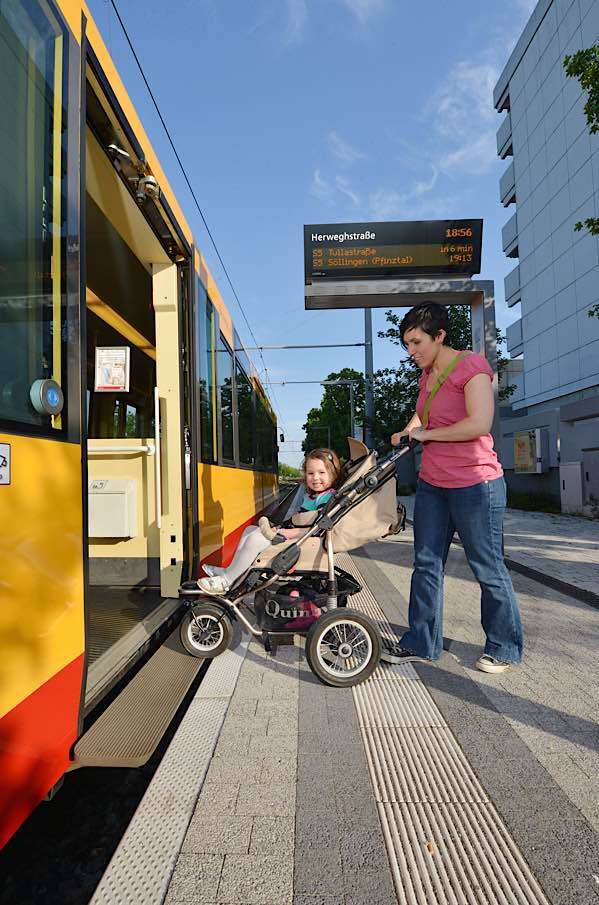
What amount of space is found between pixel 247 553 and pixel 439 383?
5.01 feet

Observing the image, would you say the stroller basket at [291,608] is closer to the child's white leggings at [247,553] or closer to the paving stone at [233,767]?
the child's white leggings at [247,553]

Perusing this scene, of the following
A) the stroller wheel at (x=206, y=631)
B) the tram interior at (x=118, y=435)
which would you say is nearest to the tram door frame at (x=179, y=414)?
the tram interior at (x=118, y=435)

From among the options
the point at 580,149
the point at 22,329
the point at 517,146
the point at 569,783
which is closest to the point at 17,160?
the point at 22,329

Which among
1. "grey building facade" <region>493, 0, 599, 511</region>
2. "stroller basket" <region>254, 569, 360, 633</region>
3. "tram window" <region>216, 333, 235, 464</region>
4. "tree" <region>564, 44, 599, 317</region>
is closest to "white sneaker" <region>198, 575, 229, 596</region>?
"stroller basket" <region>254, 569, 360, 633</region>

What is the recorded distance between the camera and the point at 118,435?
17.9 feet

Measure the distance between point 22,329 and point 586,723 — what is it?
2884mm

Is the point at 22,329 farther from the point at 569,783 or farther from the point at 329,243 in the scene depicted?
the point at 329,243

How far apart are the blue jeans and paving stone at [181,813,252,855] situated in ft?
5.63

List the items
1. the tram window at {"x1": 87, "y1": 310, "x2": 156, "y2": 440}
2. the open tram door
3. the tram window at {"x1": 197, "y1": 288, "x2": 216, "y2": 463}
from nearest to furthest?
the open tram door, the tram window at {"x1": 197, "y1": 288, "x2": 216, "y2": 463}, the tram window at {"x1": 87, "y1": 310, "x2": 156, "y2": 440}

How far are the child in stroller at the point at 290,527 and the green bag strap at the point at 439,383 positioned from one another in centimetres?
63

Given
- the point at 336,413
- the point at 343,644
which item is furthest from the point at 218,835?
the point at 336,413

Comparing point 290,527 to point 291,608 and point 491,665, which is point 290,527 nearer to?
point 291,608

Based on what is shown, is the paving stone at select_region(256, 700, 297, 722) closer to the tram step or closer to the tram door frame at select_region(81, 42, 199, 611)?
the tram step

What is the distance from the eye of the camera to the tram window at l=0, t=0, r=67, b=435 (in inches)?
64.7
